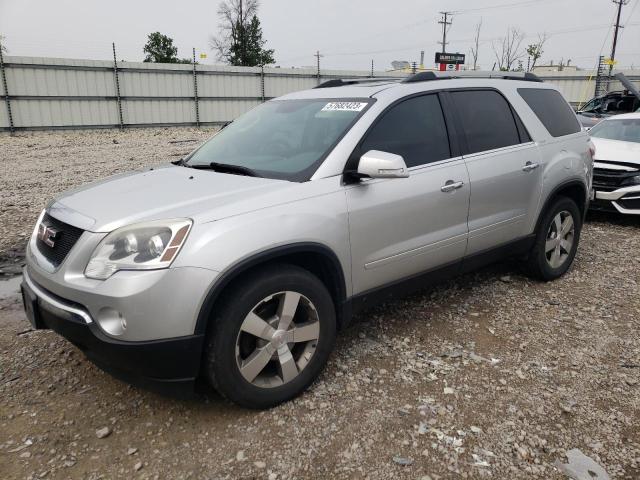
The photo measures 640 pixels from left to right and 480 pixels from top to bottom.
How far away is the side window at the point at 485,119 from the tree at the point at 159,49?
40.4 meters

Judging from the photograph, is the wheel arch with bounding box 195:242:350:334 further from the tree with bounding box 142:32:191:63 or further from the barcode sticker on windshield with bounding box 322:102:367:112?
the tree with bounding box 142:32:191:63

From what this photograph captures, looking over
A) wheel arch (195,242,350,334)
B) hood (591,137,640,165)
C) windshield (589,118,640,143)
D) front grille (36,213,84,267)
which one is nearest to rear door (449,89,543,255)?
wheel arch (195,242,350,334)

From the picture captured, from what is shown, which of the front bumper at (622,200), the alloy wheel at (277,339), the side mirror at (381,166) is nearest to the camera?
the alloy wheel at (277,339)

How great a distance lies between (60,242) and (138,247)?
548 mm

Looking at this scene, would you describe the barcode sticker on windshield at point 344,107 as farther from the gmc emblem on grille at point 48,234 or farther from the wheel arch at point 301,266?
the gmc emblem on grille at point 48,234

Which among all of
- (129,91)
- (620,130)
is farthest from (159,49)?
(620,130)

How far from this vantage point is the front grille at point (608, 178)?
673cm

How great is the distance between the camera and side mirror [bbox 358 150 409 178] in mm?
2838

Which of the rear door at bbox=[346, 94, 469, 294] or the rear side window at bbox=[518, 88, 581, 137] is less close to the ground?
the rear side window at bbox=[518, 88, 581, 137]

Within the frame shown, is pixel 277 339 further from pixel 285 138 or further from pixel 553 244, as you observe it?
pixel 553 244

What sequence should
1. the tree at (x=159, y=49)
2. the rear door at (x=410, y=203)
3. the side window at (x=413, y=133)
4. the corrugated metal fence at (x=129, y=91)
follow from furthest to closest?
the tree at (x=159, y=49), the corrugated metal fence at (x=129, y=91), the side window at (x=413, y=133), the rear door at (x=410, y=203)

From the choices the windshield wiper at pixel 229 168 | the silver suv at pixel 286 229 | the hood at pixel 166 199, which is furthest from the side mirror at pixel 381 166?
the windshield wiper at pixel 229 168

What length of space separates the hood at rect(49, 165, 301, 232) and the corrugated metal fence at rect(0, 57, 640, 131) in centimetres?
1749

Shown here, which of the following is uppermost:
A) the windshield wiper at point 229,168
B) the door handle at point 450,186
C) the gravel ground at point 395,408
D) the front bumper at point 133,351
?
the windshield wiper at point 229,168
